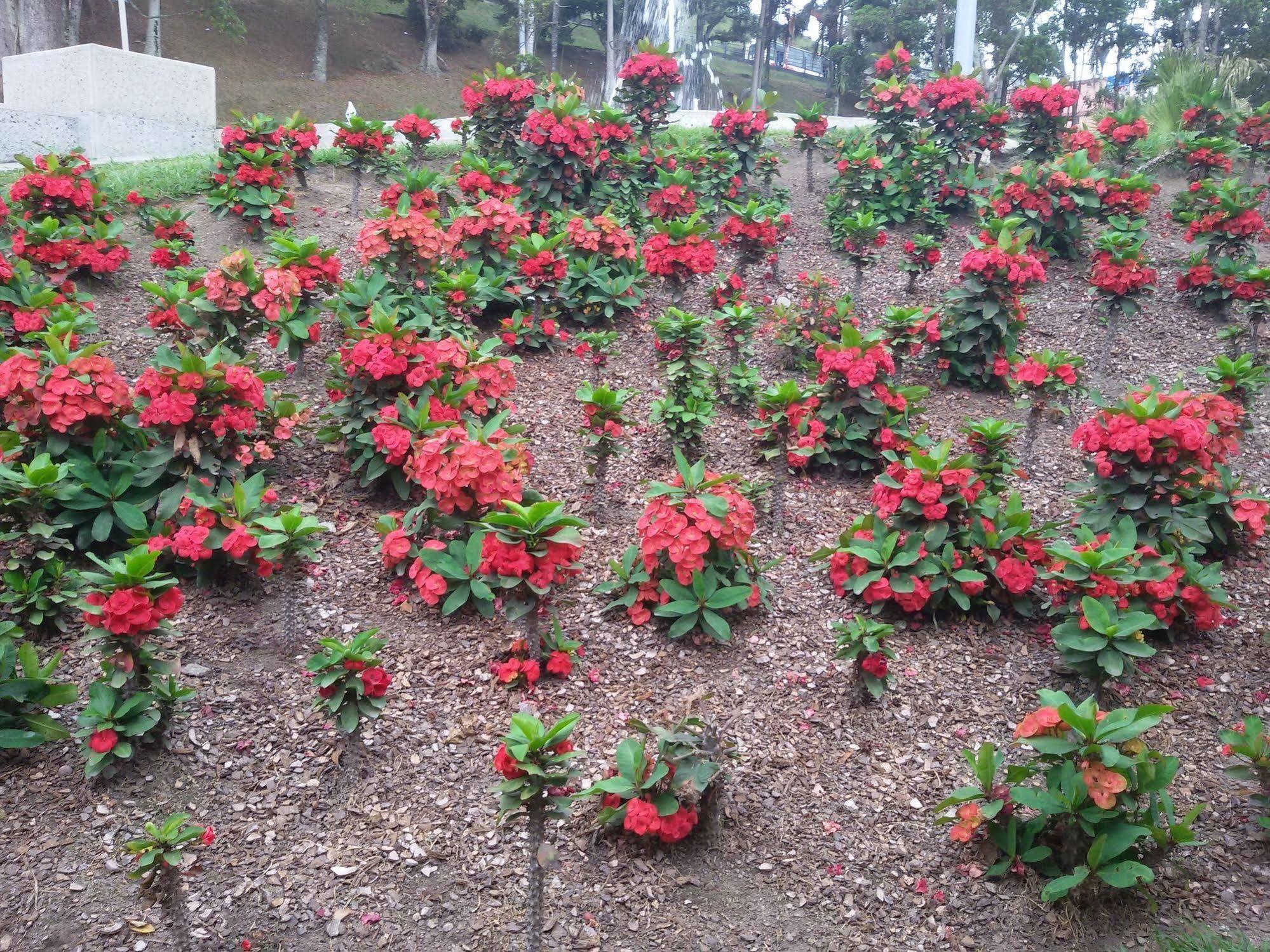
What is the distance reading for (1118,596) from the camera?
133 inches

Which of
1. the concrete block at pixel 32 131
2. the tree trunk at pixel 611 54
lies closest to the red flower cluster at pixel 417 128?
the concrete block at pixel 32 131

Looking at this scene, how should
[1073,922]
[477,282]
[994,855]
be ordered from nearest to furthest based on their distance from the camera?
[1073,922], [994,855], [477,282]

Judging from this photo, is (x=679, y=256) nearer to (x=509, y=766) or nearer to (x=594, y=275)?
(x=594, y=275)

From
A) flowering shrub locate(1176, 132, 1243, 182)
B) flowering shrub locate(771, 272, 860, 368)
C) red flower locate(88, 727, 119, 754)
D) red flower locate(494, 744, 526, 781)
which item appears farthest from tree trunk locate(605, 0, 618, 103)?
red flower locate(494, 744, 526, 781)

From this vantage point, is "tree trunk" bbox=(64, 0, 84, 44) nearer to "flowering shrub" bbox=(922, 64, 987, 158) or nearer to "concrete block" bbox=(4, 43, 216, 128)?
"concrete block" bbox=(4, 43, 216, 128)

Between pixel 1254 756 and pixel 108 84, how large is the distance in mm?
12129

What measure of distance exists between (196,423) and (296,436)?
0.81 m

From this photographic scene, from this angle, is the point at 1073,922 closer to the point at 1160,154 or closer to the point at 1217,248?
the point at 1217,248

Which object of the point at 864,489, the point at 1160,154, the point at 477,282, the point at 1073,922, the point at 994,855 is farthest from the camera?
the point at 1160,154

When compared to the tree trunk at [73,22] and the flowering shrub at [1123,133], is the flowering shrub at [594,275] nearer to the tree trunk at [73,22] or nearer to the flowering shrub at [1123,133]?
the flowering shrub at [1123,133]

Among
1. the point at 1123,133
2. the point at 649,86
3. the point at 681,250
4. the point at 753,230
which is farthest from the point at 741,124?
the point at 1123,133

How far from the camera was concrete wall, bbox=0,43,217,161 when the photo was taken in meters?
10.0

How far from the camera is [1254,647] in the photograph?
12.3 ft

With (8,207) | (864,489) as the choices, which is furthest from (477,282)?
(8,207)
